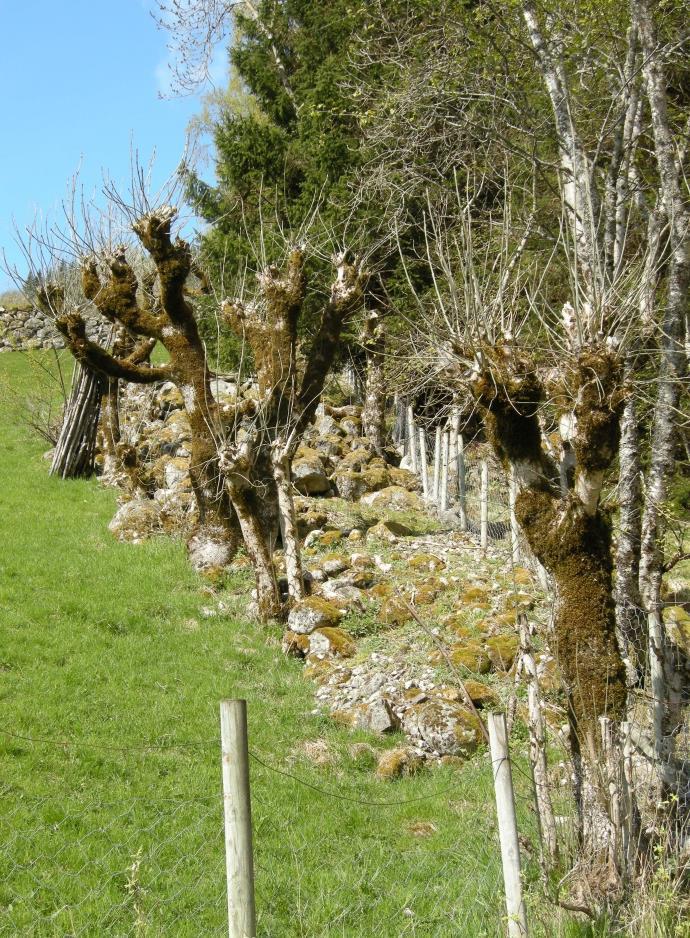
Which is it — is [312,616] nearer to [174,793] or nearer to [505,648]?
[505,648]

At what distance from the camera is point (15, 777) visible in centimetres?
648

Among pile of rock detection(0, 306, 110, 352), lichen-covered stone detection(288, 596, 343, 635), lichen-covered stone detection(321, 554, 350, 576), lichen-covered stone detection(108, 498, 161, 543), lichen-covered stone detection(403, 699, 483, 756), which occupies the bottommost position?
lichen-covered stone detection(403, 699, 483, 756)

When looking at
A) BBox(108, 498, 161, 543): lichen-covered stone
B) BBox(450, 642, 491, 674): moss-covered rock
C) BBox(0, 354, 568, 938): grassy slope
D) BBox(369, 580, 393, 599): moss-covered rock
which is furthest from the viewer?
BBox(108, 498, 161, 543): lichen-covered stone

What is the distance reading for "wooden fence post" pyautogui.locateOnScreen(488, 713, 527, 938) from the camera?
12.5 ft

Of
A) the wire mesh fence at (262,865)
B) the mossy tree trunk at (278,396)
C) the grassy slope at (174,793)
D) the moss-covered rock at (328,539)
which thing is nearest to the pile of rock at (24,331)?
the mossy tree trunk at (278,396)

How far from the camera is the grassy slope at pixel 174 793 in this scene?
495 cm

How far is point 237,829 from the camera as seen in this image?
351 centimetres

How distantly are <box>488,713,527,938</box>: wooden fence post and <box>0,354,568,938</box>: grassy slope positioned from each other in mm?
525

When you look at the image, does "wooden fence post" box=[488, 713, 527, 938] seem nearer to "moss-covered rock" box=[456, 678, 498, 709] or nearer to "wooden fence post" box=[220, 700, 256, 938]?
"wooden fence post" box=[220, 700, 256, 938]

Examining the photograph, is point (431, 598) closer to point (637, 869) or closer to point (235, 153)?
point (637, 869)

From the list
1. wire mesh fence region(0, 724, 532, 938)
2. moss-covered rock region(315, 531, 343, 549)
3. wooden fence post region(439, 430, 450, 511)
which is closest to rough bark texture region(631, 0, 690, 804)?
wire mesh fence region(0, 724, 532, 938)

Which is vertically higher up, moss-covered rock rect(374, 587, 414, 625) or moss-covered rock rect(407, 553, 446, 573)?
moss-covered rock rect(407, 553, 446, 573)

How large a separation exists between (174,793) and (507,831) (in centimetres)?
358

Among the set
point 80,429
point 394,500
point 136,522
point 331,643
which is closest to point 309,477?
point 394,500
